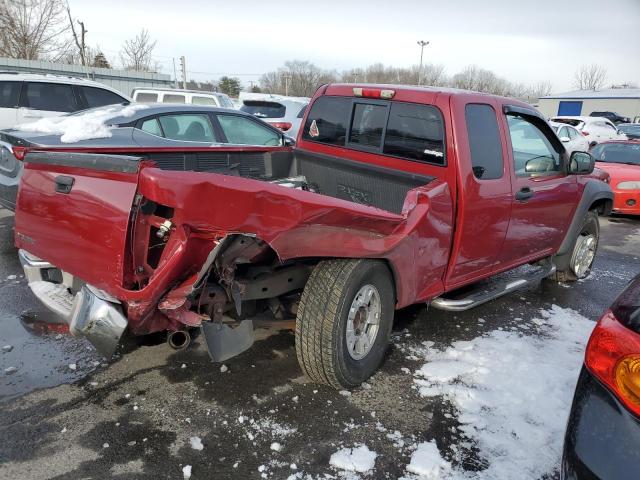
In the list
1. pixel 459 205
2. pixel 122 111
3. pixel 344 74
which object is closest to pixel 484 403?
pixel 459 205

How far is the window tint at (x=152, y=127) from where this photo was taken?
621 cm

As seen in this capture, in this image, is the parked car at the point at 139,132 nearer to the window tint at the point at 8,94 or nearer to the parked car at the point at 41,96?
the parked car at the point at 41,96

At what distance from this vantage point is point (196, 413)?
2.94 metres

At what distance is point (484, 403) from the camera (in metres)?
3.12

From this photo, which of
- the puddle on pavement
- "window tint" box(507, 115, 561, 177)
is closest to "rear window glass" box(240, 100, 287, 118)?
"window tint" box(507, 115, 561, 177)

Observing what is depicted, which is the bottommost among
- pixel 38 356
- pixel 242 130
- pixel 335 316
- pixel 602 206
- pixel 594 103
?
pixel 38 356

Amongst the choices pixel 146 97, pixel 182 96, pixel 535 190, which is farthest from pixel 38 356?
pixel 146 97

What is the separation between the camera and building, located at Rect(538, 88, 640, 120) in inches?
2189

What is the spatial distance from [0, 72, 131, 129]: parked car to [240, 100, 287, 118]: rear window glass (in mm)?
4260

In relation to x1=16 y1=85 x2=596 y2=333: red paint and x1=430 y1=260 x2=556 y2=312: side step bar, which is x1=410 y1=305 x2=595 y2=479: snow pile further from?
x1=16 y1=85 x2=596 y2=333: red paint

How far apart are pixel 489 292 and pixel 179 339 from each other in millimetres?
2544

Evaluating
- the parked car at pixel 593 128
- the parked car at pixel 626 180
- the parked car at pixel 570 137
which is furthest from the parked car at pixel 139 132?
the parked car at pixel 593 128

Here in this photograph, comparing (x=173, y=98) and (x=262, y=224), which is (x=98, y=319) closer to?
(x=262, y=224)

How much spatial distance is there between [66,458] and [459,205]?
114 inches
